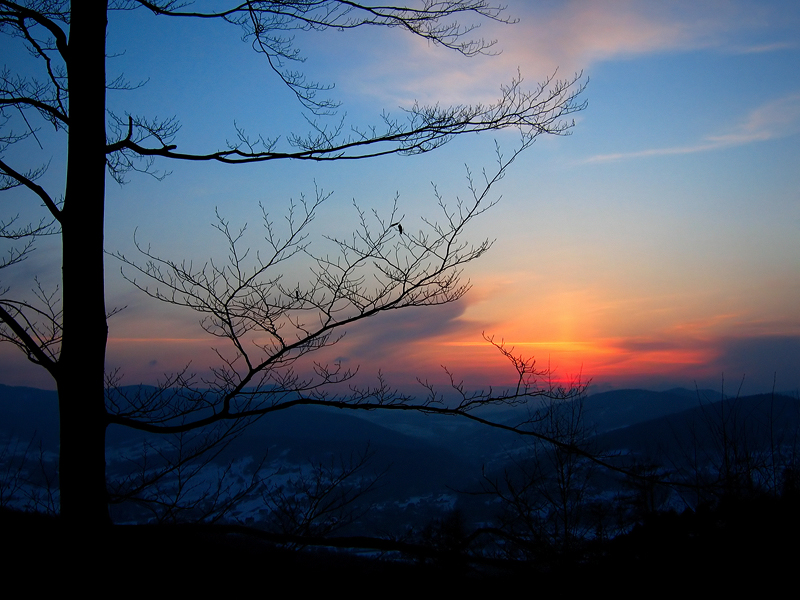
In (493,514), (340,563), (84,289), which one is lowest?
(493,514)

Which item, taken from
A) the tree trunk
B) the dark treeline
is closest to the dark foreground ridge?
the dark treeline

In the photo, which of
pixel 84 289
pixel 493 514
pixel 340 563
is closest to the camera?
pixel 84 289

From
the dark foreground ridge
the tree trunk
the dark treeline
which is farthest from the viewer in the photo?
the dark treeline

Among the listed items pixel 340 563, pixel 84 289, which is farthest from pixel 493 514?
pixel 84 289

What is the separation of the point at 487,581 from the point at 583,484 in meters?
6.92

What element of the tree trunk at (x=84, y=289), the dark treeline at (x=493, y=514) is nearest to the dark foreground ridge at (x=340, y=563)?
the dark treeline at (x=493, y=514)

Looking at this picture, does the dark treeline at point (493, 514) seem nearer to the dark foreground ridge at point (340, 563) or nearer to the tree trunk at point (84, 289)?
the dark foreground ridge at point (340, 563)

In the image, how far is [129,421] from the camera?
3434 mm

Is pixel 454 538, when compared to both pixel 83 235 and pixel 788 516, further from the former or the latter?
pixel 83 235

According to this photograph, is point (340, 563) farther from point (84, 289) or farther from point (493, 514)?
point (84, 289)

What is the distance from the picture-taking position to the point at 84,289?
126 inches

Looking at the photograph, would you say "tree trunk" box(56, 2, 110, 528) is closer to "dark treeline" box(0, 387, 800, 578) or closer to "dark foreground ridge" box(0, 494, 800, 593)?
"dark foreground ridge" box(0, 494, 800, 593)

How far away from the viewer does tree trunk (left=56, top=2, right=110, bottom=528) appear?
3045mm

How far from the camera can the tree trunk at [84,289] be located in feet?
9.99
